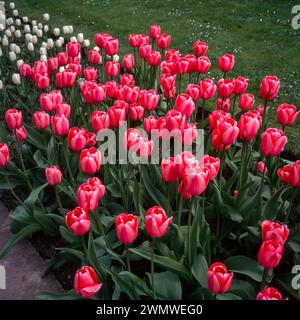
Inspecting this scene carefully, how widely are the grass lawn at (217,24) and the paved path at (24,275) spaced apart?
3.12 m

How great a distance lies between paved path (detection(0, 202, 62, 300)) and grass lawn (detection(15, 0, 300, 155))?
312cm

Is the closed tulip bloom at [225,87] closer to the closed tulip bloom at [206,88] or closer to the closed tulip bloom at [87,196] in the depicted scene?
the closed tulip bloom at [206,88]

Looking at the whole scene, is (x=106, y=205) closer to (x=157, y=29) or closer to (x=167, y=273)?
(x=167, y=273)

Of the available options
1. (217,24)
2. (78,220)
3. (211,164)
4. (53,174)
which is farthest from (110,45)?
(217,24)

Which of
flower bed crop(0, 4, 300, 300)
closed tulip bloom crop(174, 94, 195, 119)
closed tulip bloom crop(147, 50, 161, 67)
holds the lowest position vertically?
flower bed crop(0, 4, 300, 300)

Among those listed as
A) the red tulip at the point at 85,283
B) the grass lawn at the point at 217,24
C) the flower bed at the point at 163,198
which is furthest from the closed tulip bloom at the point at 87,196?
the grass lawn at the point at 217,24

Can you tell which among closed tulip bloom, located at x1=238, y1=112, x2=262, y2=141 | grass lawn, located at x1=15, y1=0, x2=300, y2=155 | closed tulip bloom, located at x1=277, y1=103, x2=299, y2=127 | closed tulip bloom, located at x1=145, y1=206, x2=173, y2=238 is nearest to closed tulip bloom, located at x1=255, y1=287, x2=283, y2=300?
closed tulip bloom, located at x1=145, y1=206, x2=173, y2=238

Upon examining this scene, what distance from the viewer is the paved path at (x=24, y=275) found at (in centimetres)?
260

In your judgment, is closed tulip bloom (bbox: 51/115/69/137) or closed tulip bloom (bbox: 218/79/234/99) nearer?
closed tulip bloom (bbox: 51/115/69/137)

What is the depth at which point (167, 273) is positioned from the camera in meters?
2.31

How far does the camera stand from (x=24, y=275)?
2.72 metres

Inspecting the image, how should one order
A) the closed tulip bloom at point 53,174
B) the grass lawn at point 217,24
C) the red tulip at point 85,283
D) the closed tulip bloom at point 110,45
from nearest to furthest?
the red tulip at point 85,283 → the closed tulip bloom at point 53,174 → the closed tulip bloom at point 110,45 → the grass lawn at point 217,24

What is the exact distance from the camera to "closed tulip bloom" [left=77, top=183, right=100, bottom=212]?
6.71ft

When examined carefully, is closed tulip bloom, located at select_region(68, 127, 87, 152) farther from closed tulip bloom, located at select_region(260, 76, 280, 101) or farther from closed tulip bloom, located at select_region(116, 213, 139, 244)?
closed tulip bloom, located at select_region(260, 76, 280, 101)
